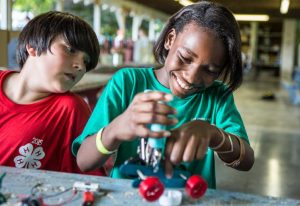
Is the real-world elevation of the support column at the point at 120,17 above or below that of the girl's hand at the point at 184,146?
above

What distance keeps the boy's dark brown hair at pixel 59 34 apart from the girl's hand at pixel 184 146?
1.89 ft

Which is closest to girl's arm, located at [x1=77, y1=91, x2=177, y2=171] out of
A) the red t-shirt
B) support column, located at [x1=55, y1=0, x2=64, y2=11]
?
the red t-shirt

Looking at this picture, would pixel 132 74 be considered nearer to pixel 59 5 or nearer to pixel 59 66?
pixel 59 66

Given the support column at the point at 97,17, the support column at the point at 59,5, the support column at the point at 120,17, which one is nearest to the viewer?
the support column at the point at 59,5

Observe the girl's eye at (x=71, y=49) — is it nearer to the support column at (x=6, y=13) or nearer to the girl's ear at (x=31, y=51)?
the girl's ear at (x=31, y=51)

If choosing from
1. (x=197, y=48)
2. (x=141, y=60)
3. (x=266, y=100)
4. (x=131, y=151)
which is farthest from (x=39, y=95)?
(x=266, y=100)

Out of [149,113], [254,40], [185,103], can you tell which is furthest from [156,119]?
[254,40]

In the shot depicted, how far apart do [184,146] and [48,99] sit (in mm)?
629

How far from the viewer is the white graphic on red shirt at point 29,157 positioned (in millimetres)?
1120

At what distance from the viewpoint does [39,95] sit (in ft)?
3.91

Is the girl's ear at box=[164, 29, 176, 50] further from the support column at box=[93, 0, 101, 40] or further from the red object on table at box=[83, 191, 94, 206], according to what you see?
the support column at box=[93, 0, 101, 40]

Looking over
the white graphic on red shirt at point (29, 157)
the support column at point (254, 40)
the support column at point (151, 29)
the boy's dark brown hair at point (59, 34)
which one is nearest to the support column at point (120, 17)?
the support column at point (151, 29)

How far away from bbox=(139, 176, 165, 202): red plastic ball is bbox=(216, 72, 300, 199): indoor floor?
2.20m

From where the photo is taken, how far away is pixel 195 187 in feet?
2.25
